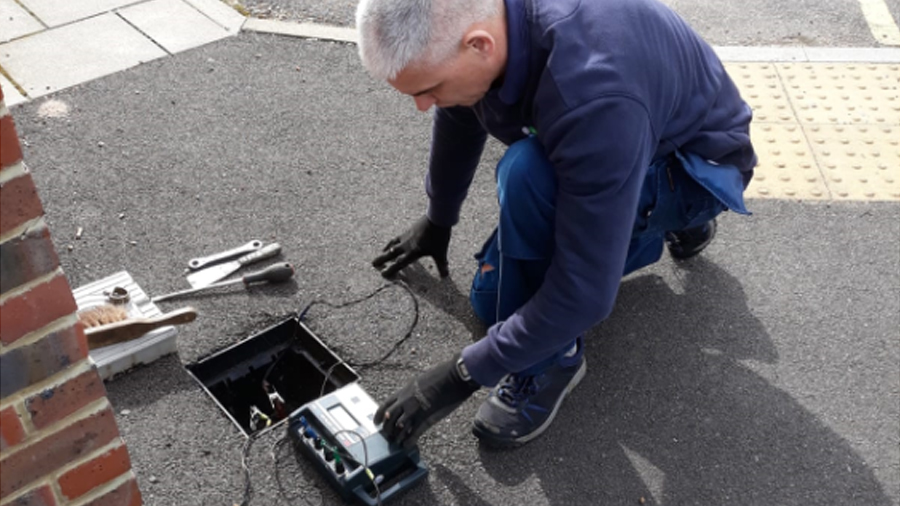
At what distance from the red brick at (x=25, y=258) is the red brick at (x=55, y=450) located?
0.38m

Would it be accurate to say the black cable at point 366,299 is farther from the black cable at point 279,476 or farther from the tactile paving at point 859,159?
the tactile paving at point 859,159

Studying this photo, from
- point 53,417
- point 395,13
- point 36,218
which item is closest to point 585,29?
point 395,13

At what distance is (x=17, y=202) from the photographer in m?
A: 1.69

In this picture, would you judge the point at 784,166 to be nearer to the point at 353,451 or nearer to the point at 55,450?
the point at 353,451

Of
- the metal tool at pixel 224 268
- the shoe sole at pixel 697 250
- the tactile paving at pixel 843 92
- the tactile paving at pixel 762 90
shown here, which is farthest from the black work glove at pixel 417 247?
the tactile paving at pixel 843 92

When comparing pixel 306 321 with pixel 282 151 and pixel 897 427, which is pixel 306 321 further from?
pixel 897 427

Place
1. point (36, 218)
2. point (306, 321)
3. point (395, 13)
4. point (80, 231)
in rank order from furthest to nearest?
point (80, 231) < point (306, 321) < point (395, 13) < point (36, 218)

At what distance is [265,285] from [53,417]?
1.36 meters

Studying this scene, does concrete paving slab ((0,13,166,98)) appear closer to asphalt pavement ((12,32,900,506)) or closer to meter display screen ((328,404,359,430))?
asphalt pavement ((12,32,900,506))

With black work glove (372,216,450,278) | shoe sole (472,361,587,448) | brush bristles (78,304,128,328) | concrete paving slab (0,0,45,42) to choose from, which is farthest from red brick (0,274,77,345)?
concrete paving slab (0,0,45,42)

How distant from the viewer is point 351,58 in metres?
4.48

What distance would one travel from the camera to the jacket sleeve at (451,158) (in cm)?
295

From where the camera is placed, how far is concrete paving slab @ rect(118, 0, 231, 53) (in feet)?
14.6

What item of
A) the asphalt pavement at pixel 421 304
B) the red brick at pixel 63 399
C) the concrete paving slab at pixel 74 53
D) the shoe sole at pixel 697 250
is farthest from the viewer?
the concrete paving slab at pixel 74 53
